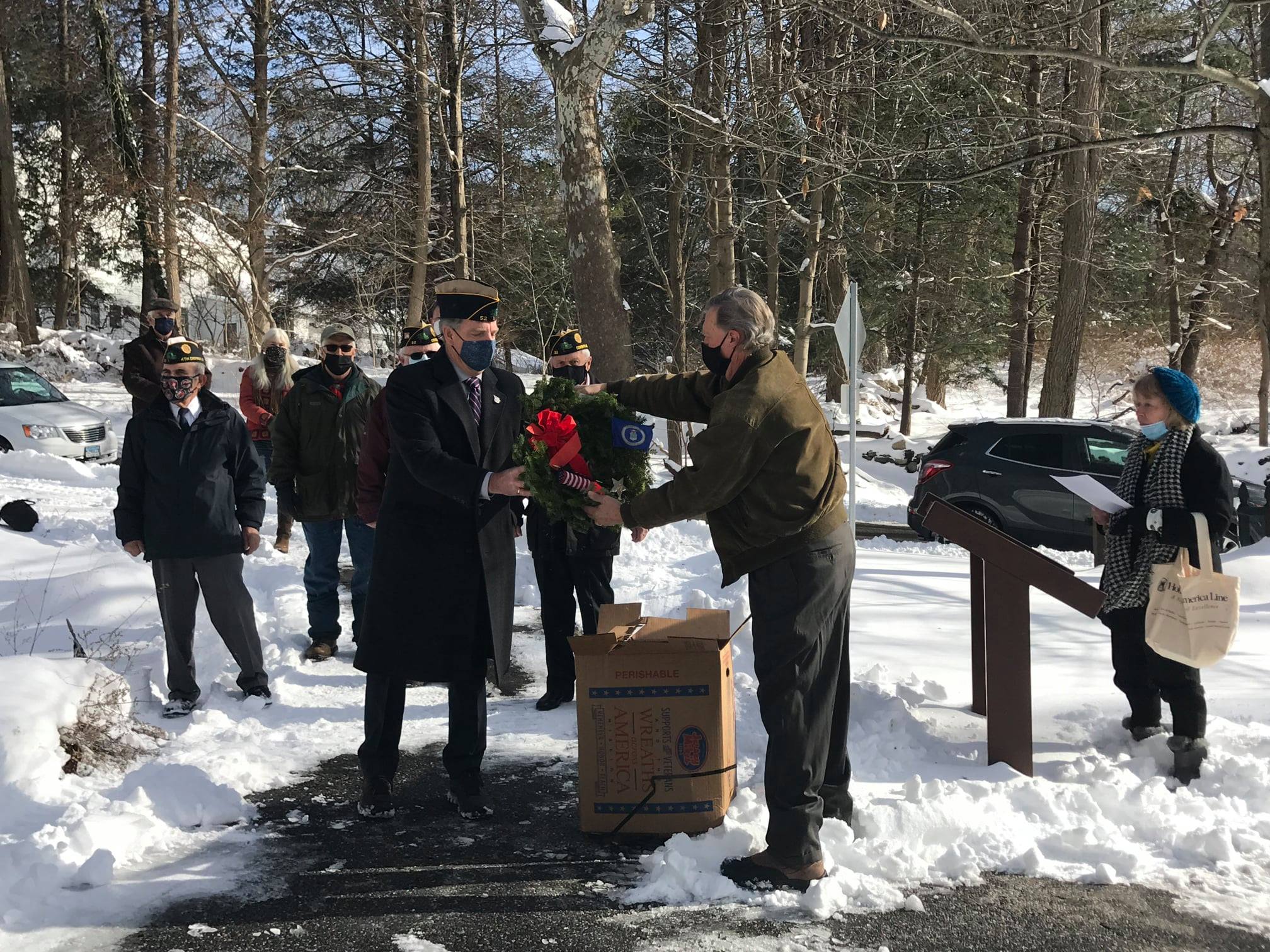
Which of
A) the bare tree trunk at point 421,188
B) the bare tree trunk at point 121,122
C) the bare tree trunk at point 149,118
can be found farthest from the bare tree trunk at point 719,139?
the bare tree trunk at point 121,122

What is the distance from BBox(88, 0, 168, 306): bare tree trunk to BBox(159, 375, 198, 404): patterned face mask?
2176cm

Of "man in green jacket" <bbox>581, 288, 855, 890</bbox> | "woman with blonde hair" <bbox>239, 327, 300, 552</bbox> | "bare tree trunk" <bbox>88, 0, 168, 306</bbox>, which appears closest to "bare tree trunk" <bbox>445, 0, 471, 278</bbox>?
"bare tree trunk" <bbox>88, 0, 168, 306</bbox>

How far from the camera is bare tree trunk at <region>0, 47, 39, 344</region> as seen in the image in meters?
26.5

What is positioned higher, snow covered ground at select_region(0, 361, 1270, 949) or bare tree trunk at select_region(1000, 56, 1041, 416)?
bare tree trunk at select_region(1000, 56, 1041, 416)

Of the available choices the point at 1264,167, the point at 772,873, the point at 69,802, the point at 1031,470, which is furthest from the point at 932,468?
the point at 69,802

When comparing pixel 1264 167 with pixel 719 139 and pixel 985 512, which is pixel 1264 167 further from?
pixel 719 139

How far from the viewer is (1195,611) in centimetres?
462

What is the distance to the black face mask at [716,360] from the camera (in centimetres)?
415

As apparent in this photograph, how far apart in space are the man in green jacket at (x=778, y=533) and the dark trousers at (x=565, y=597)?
6.56 ft

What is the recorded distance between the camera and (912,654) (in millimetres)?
6594

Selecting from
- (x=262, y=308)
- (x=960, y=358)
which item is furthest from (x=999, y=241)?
(x=262, y=308)

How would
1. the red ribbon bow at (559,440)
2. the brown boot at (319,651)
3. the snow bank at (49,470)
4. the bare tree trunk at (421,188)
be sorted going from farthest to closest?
the bare tree trunk at (421,188)
the snow bank at (49,470)
the brown boot at (319,651)
the red ribbon bow at (559,440)

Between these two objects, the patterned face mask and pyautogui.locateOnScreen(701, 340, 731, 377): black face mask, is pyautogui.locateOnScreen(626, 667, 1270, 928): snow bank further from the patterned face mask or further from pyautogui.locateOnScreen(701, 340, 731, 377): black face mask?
the patterned face mask

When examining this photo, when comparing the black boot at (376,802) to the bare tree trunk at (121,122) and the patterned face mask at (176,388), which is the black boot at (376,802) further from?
the bare tree trunk at (121,122)
